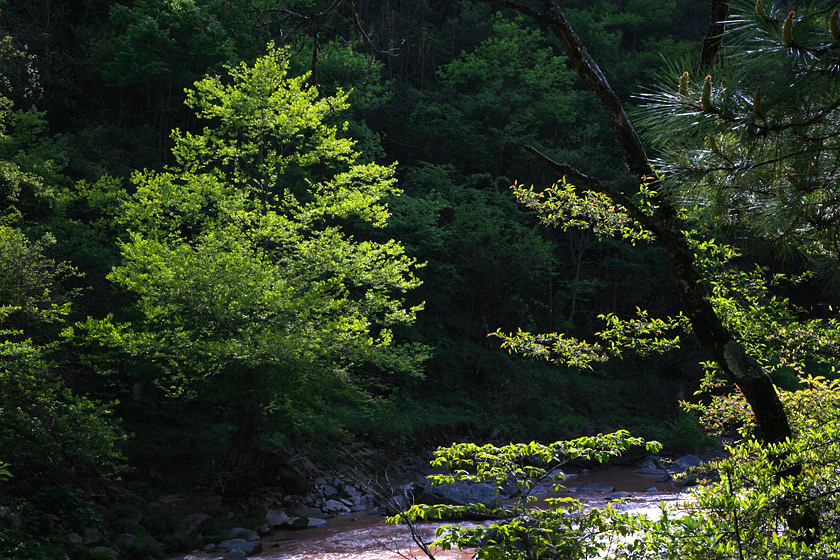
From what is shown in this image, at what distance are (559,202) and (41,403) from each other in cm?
593

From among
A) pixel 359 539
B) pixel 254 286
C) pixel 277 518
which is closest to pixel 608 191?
pixel 254 286

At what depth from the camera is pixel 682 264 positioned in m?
3.73

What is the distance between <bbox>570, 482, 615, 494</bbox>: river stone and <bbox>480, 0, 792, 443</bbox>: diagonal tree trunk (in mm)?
8263

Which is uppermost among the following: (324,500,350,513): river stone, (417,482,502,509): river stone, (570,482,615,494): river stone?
(417,482,502,509): river stone

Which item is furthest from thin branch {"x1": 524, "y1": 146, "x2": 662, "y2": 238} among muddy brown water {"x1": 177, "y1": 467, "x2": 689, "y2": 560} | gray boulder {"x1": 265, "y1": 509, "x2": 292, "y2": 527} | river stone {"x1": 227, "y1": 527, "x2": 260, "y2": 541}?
gray boulder {"x1": 265, "y1": 509, "x2": 292, "y2": 527}

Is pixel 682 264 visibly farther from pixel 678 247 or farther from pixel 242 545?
pixel 242 545

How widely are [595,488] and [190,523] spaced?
7100mm

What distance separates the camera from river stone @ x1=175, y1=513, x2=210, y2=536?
25.8 feet

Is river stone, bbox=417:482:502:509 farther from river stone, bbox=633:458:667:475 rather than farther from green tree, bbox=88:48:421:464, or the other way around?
river stone, bbox=633:458:667:475

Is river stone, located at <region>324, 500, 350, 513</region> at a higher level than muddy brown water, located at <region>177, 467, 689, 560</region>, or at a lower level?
lower

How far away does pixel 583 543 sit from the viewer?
2.69 metres

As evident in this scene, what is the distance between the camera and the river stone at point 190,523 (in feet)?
25.8

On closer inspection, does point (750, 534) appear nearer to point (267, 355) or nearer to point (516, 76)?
point (267, 355)

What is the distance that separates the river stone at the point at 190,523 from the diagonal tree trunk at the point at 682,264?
671 centimetres
